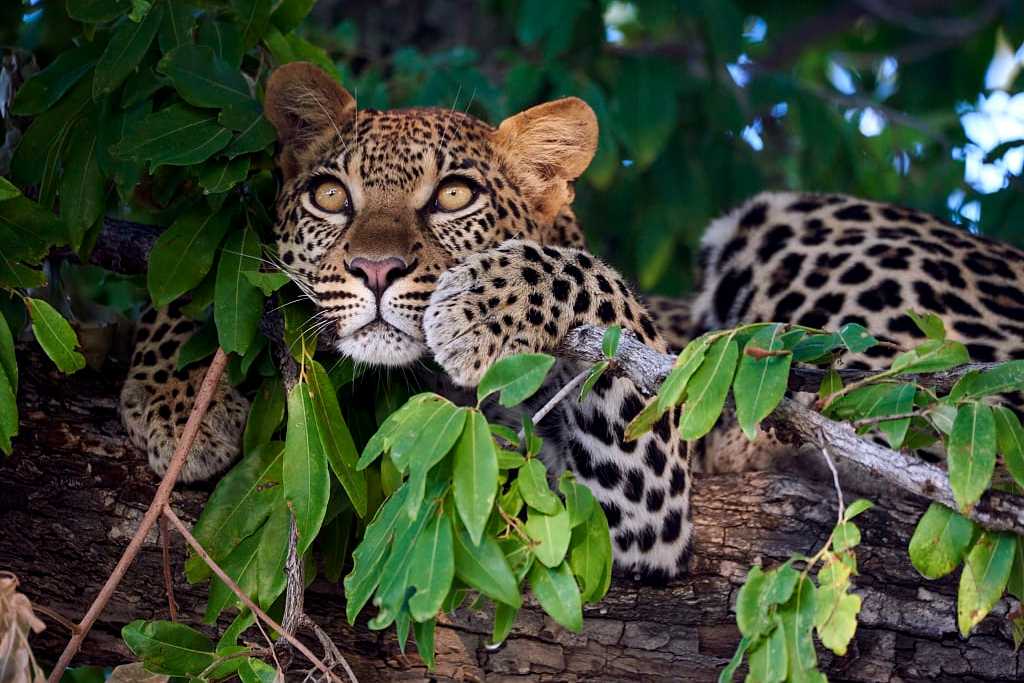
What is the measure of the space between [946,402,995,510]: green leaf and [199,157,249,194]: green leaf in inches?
97.8

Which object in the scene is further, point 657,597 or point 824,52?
point 824,52

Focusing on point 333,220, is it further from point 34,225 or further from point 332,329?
point 34,225

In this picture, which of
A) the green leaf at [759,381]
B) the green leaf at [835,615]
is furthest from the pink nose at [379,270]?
the green leaf at [835,615]

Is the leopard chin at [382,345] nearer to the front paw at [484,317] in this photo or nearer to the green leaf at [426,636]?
the front paw at [484,317]

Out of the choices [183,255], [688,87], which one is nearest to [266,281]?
[183,255]

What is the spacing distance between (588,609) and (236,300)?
152 centimetres

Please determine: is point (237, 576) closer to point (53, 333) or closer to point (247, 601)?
point (247, 601)

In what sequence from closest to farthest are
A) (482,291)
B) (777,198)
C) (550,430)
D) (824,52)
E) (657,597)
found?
(482,291) < (657,597) < (550,430) < (777,198) < (824,52)

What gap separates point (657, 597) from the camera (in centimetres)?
476

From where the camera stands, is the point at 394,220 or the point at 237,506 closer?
the point at 237,506

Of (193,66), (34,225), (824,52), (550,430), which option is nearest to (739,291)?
(550,430)

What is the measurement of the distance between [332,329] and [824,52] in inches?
355

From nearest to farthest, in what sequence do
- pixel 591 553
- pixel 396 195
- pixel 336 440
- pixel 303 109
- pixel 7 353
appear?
1. pixel 591 553
2. pixel 7 353
3. pixel 336 440
4. pixel 396 195
5. pixel 303 109

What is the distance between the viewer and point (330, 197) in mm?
5172
